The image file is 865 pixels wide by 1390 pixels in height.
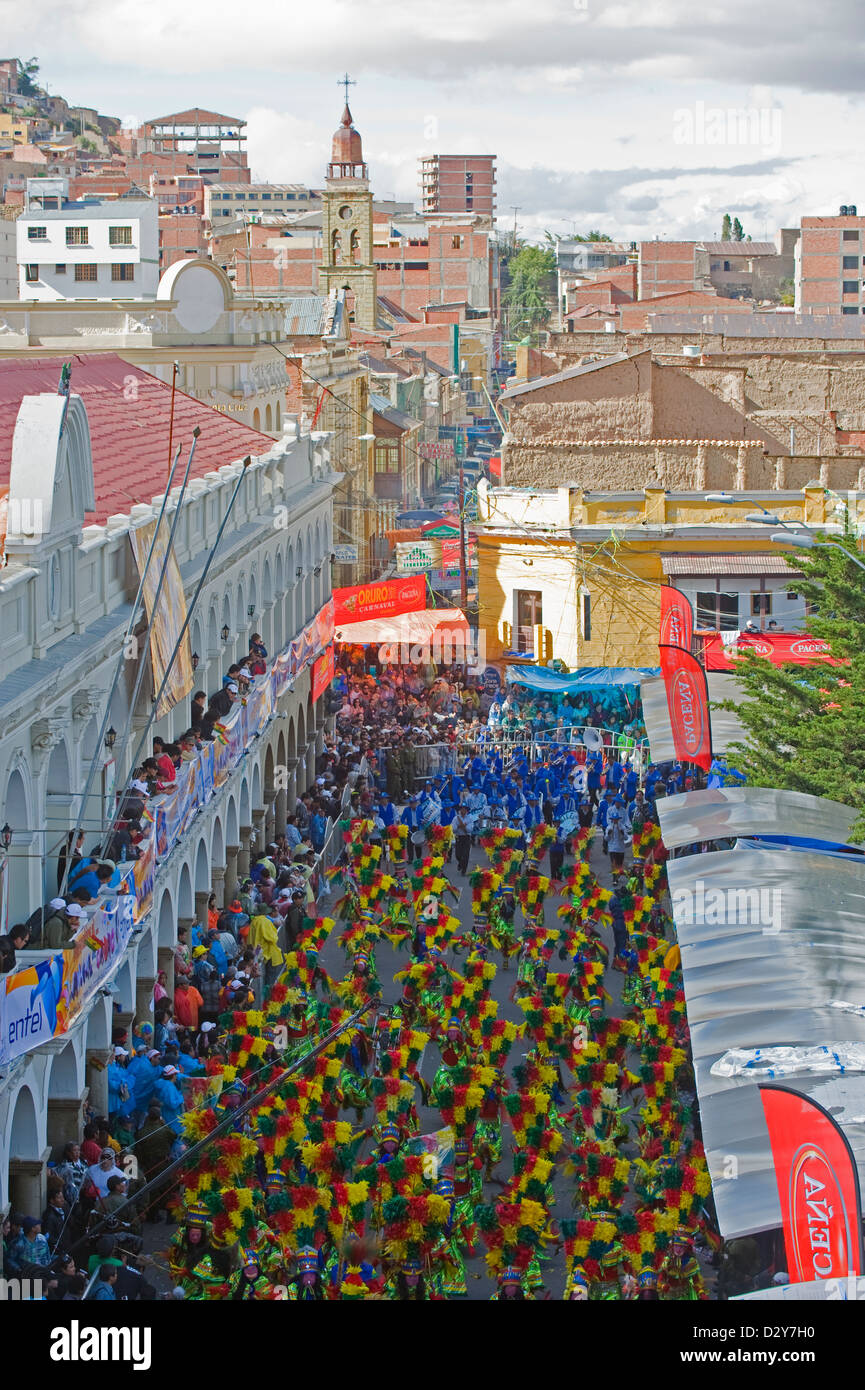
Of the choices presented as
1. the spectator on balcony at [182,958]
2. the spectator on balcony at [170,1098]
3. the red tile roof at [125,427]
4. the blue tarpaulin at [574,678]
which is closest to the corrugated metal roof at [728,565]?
the blue tarpaulin at [574,678]

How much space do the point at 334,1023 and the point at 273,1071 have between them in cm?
112

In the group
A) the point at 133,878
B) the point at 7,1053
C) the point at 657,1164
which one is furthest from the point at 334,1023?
the point at 7,1053

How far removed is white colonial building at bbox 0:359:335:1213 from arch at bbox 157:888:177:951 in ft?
0.06

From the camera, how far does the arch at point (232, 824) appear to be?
27578 millimetres

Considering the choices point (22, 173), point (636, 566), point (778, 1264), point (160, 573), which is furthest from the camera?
point (22, 173)

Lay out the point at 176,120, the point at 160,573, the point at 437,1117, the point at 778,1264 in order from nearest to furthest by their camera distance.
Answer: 1. the point at 778,1264
2. the point at 437,1117
3. the point at 160,573
4. the point at 176,120

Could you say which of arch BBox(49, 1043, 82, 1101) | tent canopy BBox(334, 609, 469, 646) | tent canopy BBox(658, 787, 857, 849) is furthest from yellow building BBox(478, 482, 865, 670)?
arch BBox(49, 1043, 82, 1101)

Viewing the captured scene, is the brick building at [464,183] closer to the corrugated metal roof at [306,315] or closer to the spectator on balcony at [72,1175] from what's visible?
the corrugated metal roof at [306,315]

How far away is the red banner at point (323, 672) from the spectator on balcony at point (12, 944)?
21.3m

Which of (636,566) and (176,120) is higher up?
(176,120)

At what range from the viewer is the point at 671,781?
31.7 metres

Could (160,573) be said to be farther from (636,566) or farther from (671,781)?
(636,566)
